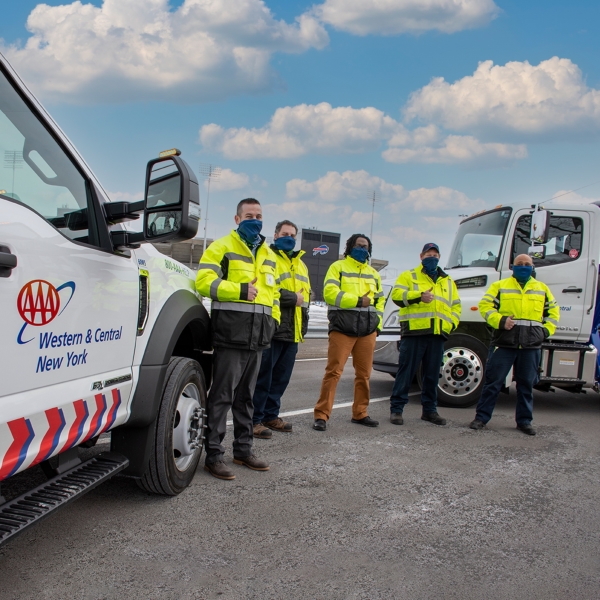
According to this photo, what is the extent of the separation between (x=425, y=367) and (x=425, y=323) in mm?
543

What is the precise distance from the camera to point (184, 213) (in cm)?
253

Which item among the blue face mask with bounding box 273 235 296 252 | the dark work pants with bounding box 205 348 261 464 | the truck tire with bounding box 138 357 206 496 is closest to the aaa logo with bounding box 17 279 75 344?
the truck tire with bounding box 138 357 206 496

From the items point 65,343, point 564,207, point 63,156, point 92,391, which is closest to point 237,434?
point 92,391

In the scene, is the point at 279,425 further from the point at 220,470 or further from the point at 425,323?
the point at 425,323

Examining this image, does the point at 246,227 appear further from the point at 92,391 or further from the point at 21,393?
the point at 21,393

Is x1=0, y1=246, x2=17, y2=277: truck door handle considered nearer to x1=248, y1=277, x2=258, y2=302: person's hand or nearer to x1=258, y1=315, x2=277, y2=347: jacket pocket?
x1=248, y1=277, x2=258, y2=302: person's hand

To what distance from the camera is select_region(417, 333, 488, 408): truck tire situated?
7.21m

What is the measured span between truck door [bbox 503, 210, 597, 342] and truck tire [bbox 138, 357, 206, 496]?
509cm

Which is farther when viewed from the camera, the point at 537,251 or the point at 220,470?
the point at 537,251

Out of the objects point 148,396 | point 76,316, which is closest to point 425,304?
point 148,396

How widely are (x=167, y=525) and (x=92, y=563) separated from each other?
0.53 metres

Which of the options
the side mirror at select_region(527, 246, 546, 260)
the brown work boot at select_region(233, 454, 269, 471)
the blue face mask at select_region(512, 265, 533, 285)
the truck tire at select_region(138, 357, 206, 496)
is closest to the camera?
the truck tire at select_region(138, 357, 206, 496)

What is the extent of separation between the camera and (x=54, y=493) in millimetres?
2580

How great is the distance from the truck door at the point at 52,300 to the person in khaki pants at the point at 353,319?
308 cm
